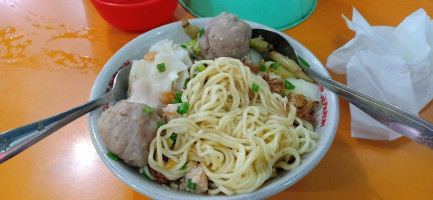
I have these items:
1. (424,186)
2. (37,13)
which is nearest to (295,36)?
(424,186)

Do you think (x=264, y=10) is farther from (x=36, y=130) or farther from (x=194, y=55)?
(x=36, y=130)

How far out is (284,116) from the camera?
1354 mm

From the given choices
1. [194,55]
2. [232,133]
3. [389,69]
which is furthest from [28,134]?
[389,69]

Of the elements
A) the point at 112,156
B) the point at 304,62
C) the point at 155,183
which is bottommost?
the point at 155,183

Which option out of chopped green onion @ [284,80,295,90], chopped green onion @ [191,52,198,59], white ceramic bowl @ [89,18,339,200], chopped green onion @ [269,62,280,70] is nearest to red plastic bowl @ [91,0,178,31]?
white ceramic bowl @ [89,18,339,200]

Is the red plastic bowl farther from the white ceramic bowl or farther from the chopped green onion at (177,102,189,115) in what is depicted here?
the chopped green onion at (177,102,189,115)

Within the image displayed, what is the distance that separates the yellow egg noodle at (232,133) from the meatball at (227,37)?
0.05 m

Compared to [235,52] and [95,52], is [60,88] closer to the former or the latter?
Answer: [95,52]

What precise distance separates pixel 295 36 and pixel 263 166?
3.49 ft

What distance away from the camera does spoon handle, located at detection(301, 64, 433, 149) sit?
102cm

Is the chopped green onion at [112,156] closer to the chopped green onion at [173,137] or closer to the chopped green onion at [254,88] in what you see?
the chopped green onion at [173,137]

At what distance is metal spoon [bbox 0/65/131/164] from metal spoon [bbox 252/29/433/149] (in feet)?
2.66

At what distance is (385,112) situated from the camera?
1125 mm

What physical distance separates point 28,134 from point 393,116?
45.0 inches
